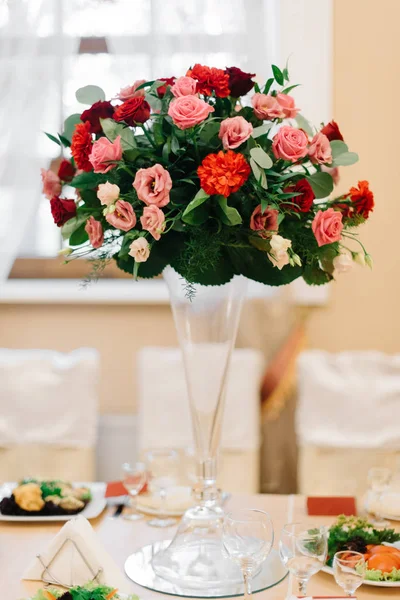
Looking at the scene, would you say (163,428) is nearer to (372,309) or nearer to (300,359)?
(300,359)

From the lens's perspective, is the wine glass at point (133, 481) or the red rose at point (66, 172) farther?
the wine glass at point (133, 481)

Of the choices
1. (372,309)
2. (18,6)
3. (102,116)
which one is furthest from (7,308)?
(102,116)

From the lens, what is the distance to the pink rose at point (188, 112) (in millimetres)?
1194

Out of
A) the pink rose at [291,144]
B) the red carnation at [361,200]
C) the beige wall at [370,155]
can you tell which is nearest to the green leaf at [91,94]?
the pink rose at [291,144]

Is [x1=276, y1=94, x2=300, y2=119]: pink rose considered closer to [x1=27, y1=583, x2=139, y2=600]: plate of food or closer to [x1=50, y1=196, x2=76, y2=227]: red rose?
[x1=50, y1=196, x2=76, y2=227]: red rose

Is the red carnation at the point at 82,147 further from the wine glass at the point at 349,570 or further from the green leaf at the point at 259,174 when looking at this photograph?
the wine glass at the point at 349,570

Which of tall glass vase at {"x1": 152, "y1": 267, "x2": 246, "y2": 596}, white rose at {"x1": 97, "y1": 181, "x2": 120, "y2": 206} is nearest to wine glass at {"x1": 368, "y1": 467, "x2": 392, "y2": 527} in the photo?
tall glass vase at {"x1": 152, "y1": 267, "x2": 246, "y2": 596}

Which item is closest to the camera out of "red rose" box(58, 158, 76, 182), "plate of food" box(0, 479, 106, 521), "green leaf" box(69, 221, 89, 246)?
"green leaf" box(69, 221, 89, 246)

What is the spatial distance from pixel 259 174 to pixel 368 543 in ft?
2.30

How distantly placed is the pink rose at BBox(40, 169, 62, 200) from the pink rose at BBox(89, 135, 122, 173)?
10.1 inches

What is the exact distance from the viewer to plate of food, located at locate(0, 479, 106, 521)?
1629 millimetres

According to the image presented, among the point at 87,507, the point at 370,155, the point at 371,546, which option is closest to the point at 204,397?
the point at 371,546

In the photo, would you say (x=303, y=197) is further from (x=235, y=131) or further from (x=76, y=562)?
(x=76, y=562)

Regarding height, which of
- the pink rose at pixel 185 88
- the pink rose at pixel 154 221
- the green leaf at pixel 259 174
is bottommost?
the pink rose at pixel 154 221
